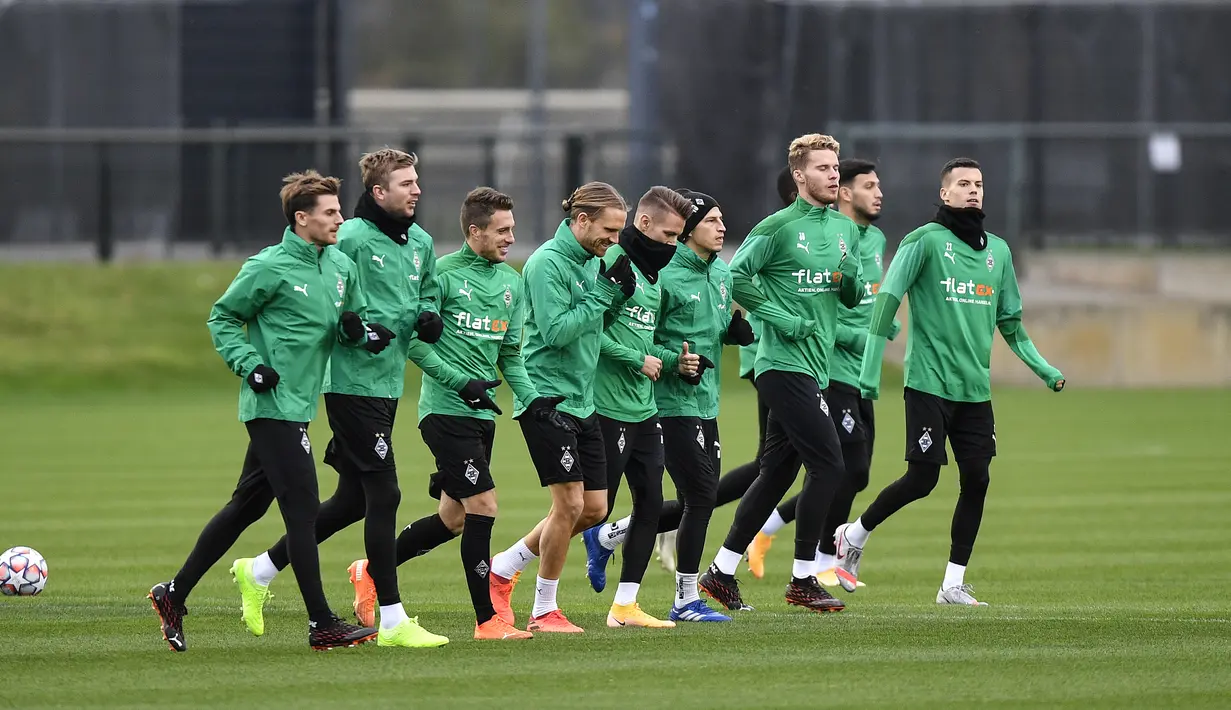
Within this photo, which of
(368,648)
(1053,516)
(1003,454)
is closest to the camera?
(368,648)

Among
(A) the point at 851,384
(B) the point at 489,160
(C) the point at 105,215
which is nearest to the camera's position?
(A) the point at 851,384

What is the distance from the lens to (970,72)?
114 feet

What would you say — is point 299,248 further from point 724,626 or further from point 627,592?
point 724,626

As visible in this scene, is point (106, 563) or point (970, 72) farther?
point (970, 72)

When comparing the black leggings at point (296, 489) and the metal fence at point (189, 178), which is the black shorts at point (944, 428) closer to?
the black leggings at point (296, 489)

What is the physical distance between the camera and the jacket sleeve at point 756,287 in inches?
379

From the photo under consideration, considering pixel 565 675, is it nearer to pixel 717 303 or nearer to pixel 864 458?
pixel 717 303

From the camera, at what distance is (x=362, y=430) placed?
833 cm

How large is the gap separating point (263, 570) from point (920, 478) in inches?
139

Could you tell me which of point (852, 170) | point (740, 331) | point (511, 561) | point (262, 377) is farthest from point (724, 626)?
point (852, 170)

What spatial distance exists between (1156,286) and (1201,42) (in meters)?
5.69

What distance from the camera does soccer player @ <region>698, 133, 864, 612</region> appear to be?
31.7ft

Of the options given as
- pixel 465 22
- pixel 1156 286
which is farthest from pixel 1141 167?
pixel 465 22

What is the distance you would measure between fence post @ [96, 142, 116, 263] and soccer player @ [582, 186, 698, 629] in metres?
24.9
